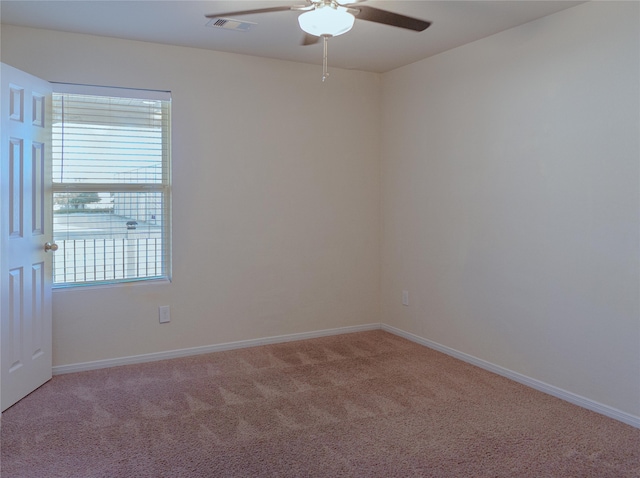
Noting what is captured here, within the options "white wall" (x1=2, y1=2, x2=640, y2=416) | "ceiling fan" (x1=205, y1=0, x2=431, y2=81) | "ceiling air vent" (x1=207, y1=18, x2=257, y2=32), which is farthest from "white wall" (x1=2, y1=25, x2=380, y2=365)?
"ceiling fan" (x1=205, y1=0, x2=431, y2=81)

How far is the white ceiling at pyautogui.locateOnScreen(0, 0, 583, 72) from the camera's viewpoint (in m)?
3.03

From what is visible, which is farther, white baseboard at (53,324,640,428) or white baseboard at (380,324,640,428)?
white baseboard at (53,324,640,428)

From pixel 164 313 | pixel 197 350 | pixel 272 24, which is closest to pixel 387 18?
pixel 272 24

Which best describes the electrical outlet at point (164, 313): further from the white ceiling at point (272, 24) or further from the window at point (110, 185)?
the white ceiling at point (272, 24)

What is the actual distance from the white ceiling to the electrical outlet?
1.99 m

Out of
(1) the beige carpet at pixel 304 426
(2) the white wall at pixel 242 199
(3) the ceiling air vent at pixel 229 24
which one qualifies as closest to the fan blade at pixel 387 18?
(3) the ceiling air vent at pixel 229 24

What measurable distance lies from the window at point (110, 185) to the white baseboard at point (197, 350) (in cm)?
59

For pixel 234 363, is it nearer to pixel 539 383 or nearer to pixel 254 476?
pixel 254 476

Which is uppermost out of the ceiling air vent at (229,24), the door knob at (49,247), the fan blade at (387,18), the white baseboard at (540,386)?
the ceiling air vent at (229,24)

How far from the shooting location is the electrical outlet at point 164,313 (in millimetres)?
3969

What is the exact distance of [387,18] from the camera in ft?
8.26

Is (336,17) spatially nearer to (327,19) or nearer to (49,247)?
(327,19)

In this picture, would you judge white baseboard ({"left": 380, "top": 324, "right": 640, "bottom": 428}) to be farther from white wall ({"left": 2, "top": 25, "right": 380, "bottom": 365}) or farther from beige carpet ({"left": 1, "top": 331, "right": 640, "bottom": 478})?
white wall ({"left": 2, "top": 25, "right": 380, "bottom": 365})

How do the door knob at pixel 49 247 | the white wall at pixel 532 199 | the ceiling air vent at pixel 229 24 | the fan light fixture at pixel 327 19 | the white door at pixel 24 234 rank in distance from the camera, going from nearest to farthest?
1. the fan light fixture at pixel 327 19
2. the white wall at pixel 532 199
3. the white door at pixel 24 234
4. the ceiling air vent at pixel 229 24
5. the door knob at pixel 49 247
